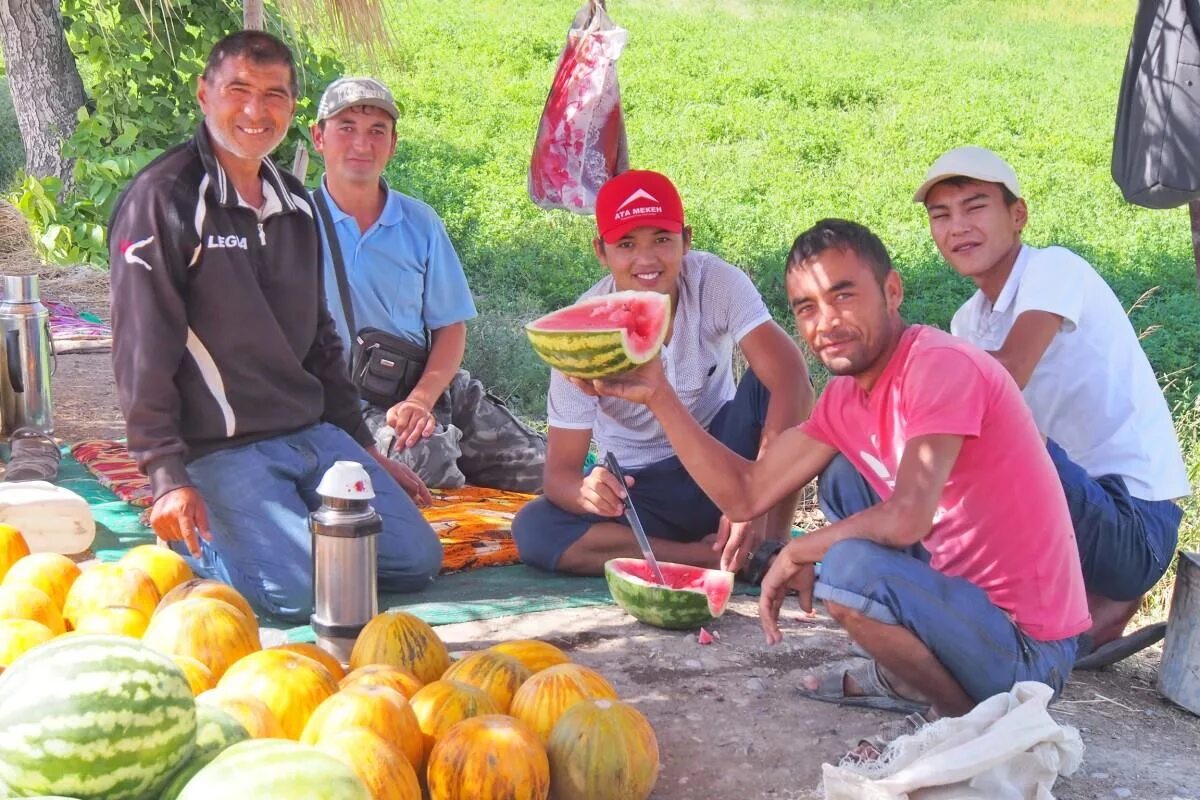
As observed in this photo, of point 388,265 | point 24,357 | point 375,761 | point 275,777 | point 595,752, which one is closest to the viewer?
point 275,777

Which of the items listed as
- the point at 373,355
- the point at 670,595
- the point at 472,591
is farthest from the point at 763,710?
the point at 373,355

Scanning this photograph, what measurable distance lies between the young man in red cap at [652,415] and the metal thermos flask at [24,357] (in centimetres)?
272

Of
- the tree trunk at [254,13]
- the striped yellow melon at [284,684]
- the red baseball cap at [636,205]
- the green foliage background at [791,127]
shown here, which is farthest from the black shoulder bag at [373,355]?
the green foliage background at [791,127]

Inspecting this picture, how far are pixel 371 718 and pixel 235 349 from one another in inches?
82.7

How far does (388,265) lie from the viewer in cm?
560

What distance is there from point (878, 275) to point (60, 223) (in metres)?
9.05

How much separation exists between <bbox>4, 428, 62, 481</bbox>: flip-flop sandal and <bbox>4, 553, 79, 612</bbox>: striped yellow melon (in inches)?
82.8

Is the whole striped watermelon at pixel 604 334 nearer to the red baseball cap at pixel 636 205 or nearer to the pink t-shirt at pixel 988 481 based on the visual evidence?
the red baseball cap at pixel 636 205

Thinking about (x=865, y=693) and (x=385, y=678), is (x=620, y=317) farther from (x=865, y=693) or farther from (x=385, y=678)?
(x=385, y=678)

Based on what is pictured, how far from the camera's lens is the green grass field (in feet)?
39.0

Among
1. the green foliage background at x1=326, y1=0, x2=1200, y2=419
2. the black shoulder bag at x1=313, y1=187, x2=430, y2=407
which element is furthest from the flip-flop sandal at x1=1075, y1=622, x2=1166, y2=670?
the green foliage background at x1=326, y1=0, x2=1200, y2=419

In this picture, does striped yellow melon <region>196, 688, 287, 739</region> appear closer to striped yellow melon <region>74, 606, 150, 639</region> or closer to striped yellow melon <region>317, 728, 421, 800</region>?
striped yellow melon <region>317, 728, 421, 800</region>

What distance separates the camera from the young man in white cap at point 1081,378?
12.9 feet

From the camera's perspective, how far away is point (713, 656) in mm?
4062
